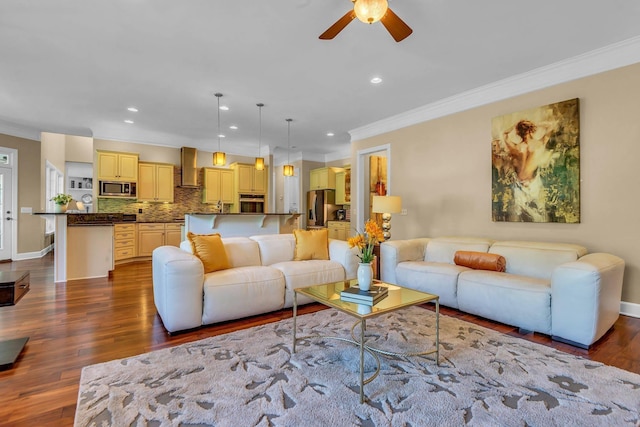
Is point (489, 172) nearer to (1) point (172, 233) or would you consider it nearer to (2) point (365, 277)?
(2) point (365, 277)

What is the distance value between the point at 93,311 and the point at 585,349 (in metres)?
4.63

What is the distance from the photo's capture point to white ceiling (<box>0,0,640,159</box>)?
8.56ft

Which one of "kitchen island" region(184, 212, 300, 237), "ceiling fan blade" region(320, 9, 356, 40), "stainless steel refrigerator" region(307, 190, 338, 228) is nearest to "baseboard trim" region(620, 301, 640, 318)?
"ceiling fan blade" region(320, 9, 356, 40)

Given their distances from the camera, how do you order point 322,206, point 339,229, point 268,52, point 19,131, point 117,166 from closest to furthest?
point 268,52 < point 19,131 < point 117,166 < point 339,229 < point 322,206

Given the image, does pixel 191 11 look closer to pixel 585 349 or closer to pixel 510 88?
pixel 510 88

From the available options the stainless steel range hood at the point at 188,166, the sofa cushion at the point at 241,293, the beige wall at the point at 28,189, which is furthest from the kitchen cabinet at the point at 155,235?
A: the sofa cushion at the point at 241,293

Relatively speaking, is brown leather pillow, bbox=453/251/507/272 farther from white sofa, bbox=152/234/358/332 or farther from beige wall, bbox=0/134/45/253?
beige wall, bbox=0/134/45/253

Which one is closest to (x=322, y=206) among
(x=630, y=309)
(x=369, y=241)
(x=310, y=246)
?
(x=310, y=246)

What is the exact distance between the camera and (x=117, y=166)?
648cm

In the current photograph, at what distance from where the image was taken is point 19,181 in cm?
649

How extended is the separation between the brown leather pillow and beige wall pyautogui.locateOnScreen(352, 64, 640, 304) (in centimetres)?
79

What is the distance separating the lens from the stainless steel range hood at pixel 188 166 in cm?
729

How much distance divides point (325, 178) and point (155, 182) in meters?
4.12

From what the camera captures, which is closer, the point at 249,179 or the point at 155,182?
the point at 155,182
